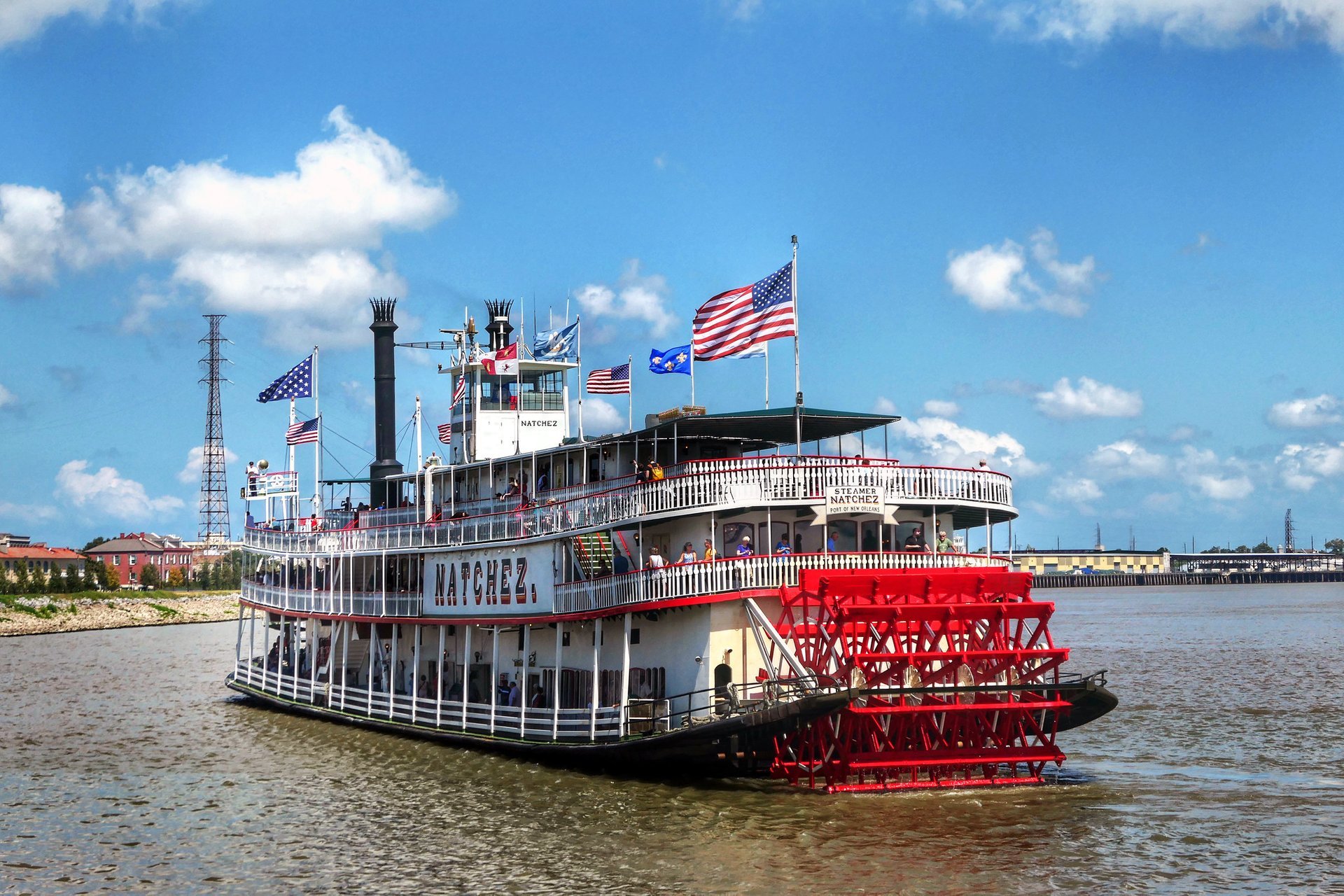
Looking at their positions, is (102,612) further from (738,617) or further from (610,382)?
(738,617)

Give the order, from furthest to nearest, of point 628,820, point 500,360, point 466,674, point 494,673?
point 500,360 < point 466,674 < point 494,673 < point 628,820

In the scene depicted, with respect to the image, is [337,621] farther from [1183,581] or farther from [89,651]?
[1183,581]

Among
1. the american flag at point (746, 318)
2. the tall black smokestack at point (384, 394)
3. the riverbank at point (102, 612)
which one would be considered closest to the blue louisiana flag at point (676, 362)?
the american flag at point (746, 318)

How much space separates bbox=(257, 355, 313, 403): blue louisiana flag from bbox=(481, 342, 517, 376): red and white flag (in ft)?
18.0

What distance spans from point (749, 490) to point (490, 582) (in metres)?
7.69

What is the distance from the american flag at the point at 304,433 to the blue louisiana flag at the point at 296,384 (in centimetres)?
78

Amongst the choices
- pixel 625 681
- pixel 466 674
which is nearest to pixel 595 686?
pixel 625 681

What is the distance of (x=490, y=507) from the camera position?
30234 mm

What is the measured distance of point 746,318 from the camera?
25734mm

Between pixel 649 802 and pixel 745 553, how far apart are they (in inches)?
172

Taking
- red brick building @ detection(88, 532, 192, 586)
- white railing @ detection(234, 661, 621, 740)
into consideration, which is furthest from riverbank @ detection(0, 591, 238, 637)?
white railing @ detection(234, 661, 621, 740)

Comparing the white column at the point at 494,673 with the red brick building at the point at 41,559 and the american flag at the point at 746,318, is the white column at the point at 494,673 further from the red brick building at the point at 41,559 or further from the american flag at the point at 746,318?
the red brick building at the point at 41,559

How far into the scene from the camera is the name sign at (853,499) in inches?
923

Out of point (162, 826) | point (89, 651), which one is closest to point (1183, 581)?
point (89, 651)
